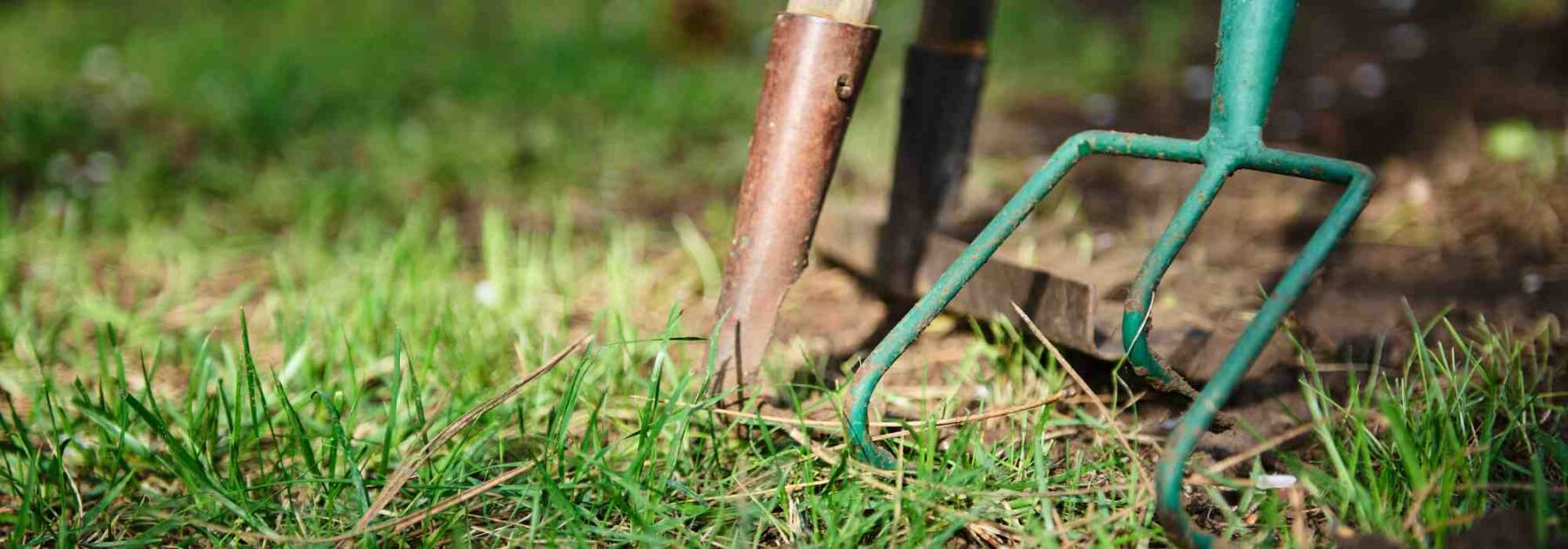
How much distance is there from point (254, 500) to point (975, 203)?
161 cm

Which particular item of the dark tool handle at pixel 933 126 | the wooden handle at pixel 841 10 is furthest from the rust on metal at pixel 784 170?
the dark tool handle at pixel 933 126

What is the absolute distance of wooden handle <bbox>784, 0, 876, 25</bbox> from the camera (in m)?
1.17

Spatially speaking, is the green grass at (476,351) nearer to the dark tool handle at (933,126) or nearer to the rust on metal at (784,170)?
the rust on metal at (784,170)

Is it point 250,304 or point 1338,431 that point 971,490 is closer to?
point 1338,431

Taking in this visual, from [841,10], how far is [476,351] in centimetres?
72

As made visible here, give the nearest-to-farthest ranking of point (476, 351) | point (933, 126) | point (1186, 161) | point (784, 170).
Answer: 1. point (1186, 161)
2. point (784, 170)
3. point (476, 351)
4. point (933, 126)

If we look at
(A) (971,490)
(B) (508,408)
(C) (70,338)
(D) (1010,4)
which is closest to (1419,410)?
(A) (971,490)

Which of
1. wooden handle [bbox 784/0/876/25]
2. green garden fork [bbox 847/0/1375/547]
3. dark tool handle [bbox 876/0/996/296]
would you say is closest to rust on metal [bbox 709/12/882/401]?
wooden handle [bbox 784/0/876/25]

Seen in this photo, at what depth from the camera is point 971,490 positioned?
1.08 m

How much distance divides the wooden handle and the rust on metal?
1 centimetres

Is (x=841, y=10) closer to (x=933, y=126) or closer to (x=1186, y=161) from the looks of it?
(x=1186, y=161)

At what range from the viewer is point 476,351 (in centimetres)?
150

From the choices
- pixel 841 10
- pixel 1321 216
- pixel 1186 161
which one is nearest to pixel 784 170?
pixel 841 10

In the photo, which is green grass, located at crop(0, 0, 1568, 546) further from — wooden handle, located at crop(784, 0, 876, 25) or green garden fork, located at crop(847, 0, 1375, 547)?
wooden handle, located at crop(784, 0, 876, 25)
